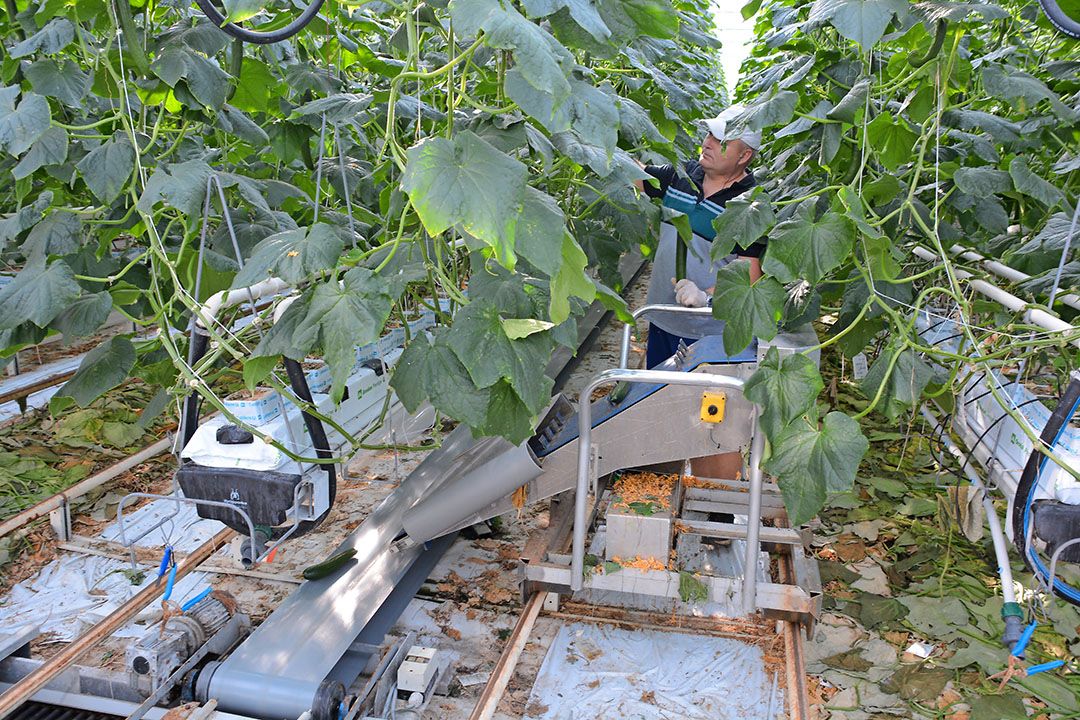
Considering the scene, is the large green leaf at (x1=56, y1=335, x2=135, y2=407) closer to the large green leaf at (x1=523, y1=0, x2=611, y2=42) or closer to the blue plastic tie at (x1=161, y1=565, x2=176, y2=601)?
the blue plastic tie at (x1=161, y1=565, x2=176, y2=601)

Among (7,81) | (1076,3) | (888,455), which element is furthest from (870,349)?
(7,81)

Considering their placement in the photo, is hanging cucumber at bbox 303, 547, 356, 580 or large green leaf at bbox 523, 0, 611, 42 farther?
hanging cucumber at bbox 303, 547, 356, 580

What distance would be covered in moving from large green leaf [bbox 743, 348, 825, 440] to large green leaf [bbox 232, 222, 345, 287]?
1.15m

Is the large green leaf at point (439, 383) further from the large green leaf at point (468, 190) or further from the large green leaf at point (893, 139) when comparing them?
the large green leaf at point (893, 139)

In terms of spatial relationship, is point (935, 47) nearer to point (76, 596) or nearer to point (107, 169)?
point (107, 169)

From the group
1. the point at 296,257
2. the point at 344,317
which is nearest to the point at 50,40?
the point at 296,257

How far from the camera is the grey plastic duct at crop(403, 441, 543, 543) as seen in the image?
2766 millimetres

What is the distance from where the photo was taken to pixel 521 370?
6.02ft

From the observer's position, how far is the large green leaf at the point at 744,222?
2.58 metres

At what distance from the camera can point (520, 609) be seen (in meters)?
3.11

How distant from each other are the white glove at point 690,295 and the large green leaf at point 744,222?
2.50 ft

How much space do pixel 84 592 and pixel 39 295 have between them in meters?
1.53

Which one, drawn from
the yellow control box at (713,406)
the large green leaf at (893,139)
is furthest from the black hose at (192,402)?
the large green leaf at (893,139)

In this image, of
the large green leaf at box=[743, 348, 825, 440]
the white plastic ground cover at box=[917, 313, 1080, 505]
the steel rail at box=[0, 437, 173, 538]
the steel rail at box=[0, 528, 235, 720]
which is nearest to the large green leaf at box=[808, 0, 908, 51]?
the large green leaf at box=[743, 348, 825, 440]
